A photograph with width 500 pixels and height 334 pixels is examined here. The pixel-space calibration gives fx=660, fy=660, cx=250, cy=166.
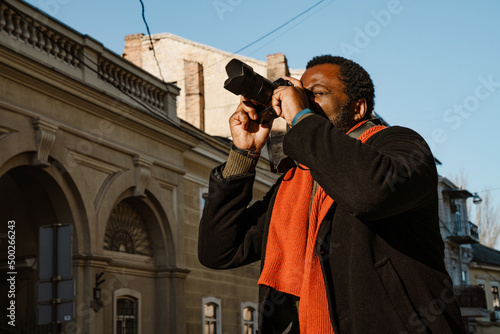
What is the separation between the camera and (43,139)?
10844 mm

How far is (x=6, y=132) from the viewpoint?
33.9ft

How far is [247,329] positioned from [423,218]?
16035 millimetres

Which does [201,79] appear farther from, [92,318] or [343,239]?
[343,239]

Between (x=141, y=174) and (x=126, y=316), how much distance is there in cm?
287

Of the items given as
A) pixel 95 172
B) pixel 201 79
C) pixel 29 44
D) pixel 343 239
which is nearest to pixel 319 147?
pixel 343 239

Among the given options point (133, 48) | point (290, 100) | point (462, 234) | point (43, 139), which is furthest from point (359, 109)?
point (462, 234)

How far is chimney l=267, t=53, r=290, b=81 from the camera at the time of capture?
23.1 metres

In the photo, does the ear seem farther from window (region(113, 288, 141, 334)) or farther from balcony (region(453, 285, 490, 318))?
balcony (region(453, 285, 490, 318))


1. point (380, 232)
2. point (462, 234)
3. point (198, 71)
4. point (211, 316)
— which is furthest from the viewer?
point (462, 234)

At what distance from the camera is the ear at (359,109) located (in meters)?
2.36

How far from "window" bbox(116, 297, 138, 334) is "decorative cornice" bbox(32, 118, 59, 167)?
3632 mm

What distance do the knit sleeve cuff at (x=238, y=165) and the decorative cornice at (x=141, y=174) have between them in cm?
1100

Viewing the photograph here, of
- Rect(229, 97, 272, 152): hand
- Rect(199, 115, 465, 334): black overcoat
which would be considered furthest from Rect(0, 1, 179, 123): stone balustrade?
Rect(199, 115, 465, 334): black overcoat

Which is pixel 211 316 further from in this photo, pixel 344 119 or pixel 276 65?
pixel 344 119
